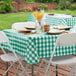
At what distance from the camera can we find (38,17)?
363 cm

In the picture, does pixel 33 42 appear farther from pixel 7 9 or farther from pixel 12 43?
pixel 7 9

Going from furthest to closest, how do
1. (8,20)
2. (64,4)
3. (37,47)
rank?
(64,4)
(8,20)
(37,47)

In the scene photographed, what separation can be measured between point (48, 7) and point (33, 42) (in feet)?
93.3

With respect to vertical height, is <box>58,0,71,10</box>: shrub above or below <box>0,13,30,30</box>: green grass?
below

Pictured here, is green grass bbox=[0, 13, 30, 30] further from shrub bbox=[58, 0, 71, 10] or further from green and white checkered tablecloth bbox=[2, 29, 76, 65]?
shrub bbox=[58, 0, 71, 10]

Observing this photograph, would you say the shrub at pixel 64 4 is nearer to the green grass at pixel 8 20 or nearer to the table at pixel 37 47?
the green grass at pixel 8 20

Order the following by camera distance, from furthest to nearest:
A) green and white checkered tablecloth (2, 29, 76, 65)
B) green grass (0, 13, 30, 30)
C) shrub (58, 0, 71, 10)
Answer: shrub (58, 0, 71, 10)
green grass (0, 13, 30, 30)
green and white checkered tablecloth (2, 29, 76, 65)

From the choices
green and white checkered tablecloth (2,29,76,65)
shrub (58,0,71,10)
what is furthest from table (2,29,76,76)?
shrub (58,0,71,10)

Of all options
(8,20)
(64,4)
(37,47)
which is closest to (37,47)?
(37,47)

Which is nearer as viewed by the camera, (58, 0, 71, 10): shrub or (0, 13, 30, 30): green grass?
(0, 13, 30, 30): green grass

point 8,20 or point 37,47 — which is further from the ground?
point 37,47

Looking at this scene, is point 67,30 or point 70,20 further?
point 70,20

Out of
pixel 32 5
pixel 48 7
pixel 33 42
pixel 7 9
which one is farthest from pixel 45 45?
pixel 48 7

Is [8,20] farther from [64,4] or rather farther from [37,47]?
[64,4]
